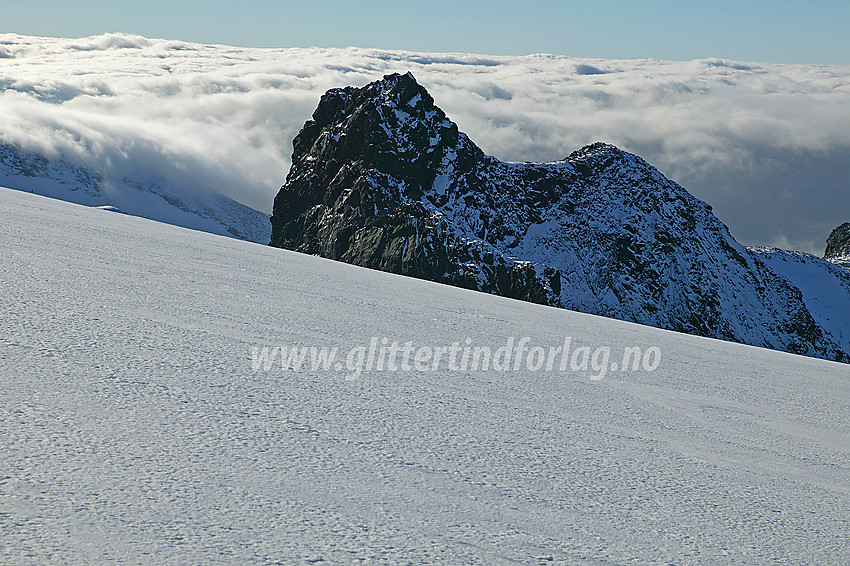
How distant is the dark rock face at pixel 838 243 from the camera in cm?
16788

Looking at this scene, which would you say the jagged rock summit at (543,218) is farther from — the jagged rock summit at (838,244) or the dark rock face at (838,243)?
the dark rock face at (838,243)

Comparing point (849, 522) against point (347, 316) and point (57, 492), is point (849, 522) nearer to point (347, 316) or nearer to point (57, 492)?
point (57, 492)

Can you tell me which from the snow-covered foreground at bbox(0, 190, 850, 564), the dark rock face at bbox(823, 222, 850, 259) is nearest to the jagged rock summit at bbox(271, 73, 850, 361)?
the dark rock face at bbox(823, 222, 850, 259)

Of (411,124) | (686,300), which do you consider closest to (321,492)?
(411,124)

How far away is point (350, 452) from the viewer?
3037mm

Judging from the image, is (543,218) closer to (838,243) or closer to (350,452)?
(350,452)

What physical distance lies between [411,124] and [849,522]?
91616 millimetres

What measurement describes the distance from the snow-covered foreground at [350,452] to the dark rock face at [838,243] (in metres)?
193

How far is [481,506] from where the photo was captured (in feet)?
8.95

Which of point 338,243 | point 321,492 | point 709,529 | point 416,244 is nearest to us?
point 321,492

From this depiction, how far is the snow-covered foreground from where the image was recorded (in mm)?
2299

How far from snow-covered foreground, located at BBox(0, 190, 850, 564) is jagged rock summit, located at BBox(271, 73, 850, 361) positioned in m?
66.8

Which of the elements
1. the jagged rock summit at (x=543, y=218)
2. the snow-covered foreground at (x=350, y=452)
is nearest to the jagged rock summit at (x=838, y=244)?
the jagged rock summit at (x=543, y=218)

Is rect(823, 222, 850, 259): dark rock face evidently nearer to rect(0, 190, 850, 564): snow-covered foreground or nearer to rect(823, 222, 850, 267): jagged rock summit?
rect(823, 222, 850, 267): jagged rock summit
